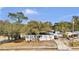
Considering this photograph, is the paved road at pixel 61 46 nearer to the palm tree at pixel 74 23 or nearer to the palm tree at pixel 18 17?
the palm tree at pixel 74 23

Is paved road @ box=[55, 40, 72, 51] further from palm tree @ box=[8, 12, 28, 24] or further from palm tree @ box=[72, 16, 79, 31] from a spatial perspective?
palm tree @ box=[8, 12, 28, 24]

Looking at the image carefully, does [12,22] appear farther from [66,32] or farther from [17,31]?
[66,32]

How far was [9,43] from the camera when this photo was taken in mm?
2916

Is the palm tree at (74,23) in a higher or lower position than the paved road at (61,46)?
higher

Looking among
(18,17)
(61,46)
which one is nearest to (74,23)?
(61,46)

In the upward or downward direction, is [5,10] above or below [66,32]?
above

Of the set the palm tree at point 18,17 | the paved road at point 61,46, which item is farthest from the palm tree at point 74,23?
the palm tree at point 18,17

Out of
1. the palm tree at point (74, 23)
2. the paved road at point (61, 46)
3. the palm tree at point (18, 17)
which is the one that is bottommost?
the paved road at point (61, 46)

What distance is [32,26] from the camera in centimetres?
292

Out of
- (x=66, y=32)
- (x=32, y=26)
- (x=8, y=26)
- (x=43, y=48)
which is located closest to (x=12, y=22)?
(x=8, y=26)

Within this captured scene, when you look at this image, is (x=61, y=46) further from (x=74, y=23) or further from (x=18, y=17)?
(x=18, y=17)
